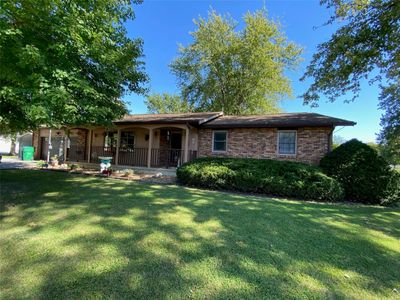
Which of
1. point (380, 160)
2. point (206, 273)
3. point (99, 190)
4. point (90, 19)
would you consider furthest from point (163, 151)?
point (206, 273)

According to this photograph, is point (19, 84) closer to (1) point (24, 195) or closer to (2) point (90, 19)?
(2) point (90, 19)

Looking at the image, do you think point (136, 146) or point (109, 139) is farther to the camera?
point (109, 139)

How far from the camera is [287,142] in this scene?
12.0m

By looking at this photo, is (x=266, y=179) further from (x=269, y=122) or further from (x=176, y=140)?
(x=176, y=140)

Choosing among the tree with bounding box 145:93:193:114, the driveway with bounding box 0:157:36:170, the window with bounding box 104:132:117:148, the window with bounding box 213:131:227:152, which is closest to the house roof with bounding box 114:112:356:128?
the window with bounding box 213:131:227:152

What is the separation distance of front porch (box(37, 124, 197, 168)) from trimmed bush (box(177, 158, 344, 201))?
10.9ft

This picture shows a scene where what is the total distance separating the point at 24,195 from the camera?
6.65 m

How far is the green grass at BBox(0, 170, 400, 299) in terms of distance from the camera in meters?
2.79

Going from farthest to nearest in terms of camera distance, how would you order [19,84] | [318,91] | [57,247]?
1. [318,91]
2. [19,84]
3. [57,247]

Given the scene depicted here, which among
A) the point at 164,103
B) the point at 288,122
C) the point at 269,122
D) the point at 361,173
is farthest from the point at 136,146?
the point at 164,103

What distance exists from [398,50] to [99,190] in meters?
12.5

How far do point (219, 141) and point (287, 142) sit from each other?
3715mm

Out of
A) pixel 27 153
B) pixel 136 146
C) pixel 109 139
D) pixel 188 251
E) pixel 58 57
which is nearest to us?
pixel 188 251

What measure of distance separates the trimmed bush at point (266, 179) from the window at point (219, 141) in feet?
9.97
